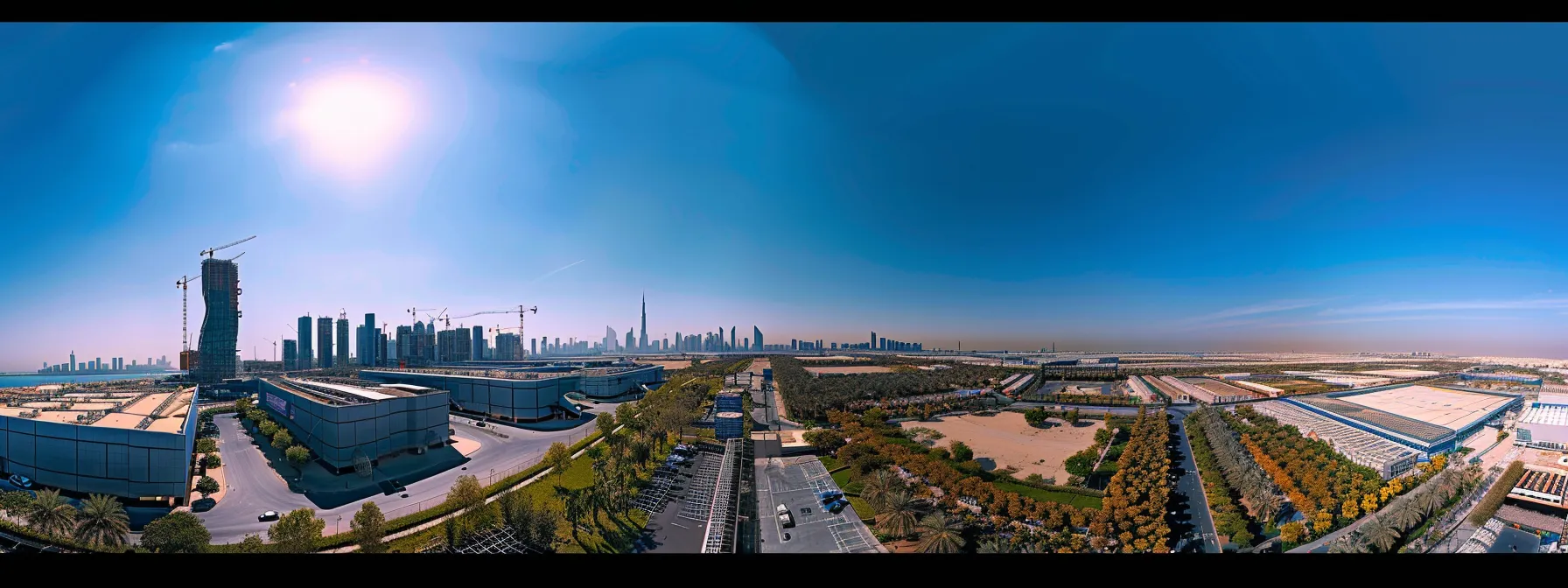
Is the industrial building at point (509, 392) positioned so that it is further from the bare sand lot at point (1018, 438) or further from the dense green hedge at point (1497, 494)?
the dense green hedge at point (1497, 494)

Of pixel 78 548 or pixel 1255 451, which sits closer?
pixel 78 548

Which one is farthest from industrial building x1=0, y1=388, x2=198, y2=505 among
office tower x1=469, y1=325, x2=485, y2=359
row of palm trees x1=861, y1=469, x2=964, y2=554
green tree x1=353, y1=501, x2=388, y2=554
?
office tower x1=469, y1=325, x2=485, y2=359

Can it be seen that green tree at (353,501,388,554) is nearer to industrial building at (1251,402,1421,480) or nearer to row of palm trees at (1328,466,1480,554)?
row of palm trees at (1328,466,1480,554)

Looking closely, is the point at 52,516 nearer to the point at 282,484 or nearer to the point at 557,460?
the point at 282,484
